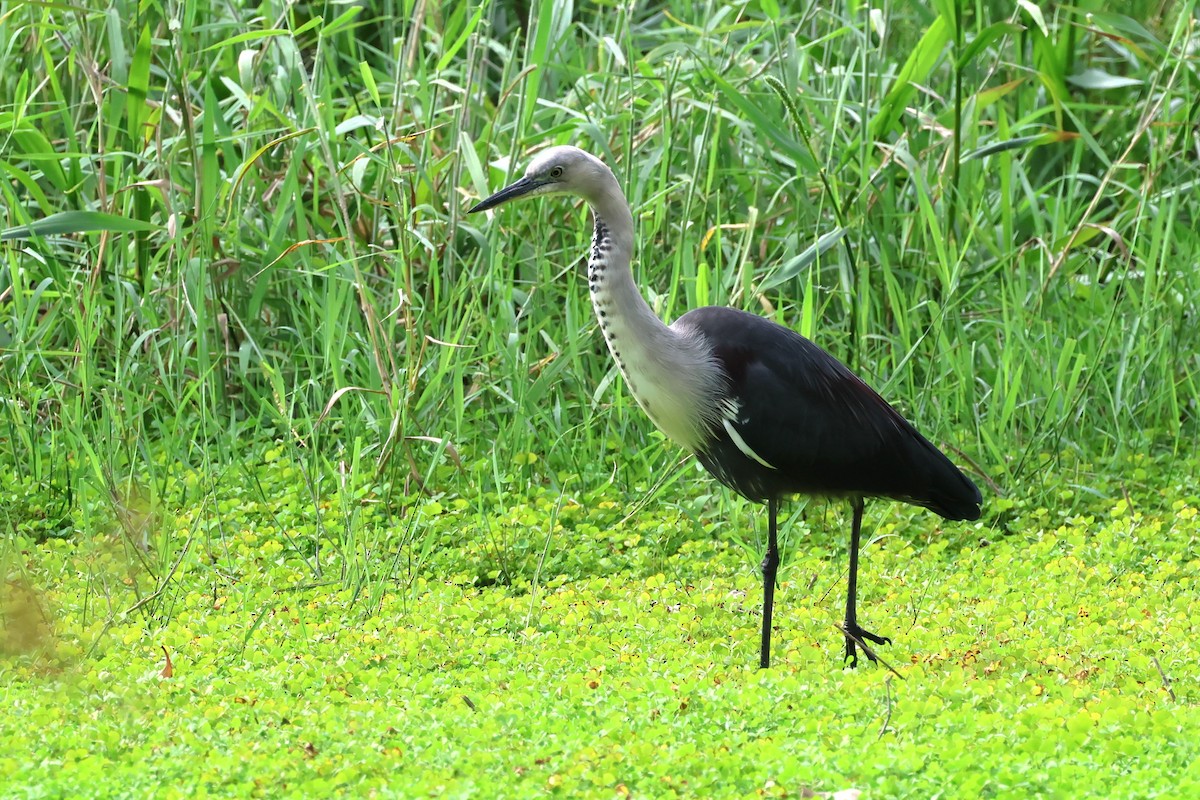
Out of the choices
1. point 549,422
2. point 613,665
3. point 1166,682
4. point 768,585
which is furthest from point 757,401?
point 549,422

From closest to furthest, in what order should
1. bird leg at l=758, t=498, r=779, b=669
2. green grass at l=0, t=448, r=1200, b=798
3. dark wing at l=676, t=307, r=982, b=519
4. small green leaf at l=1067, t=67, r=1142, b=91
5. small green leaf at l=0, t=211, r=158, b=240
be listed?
green grass at l=0, t=448, r=1200, b=798 → bird leg at l=758, t=498, r=779, b=669 → dark wing at l=676, t=307, r=982, b=519 → small green leaf at l=0, t=211, r=158, b=240 → small green leaf at l=1067, t=67, r=1142, b=91

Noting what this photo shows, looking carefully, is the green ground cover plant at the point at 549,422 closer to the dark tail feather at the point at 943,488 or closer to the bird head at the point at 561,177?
the dark tail feather at the point at 943,488

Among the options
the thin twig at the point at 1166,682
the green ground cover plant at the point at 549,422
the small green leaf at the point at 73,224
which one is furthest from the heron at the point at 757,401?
the small green leaf at the point at 73,224

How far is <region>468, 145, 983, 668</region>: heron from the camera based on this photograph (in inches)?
191

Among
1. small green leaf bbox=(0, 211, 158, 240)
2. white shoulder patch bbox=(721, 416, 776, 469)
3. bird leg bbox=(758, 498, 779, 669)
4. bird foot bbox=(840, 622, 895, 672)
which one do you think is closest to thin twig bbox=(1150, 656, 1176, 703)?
bird foot bbox=(840, 622, 895, 672)

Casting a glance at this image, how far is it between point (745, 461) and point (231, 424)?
8.19 feet

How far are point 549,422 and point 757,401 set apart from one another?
172 cm

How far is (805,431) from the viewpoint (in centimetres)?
483

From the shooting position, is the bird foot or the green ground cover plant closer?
the green ground cover plant

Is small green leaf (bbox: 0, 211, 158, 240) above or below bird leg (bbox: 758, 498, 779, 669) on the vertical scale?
above

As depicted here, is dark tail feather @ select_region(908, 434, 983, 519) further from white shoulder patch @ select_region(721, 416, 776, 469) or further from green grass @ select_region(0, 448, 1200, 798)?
white shoulder patch @ select_region(721, 416, 776, 469)

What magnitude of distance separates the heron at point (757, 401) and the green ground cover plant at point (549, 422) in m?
0.45

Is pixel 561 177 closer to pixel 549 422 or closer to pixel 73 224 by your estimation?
pixel 549 422

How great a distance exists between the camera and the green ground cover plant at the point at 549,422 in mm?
3881
